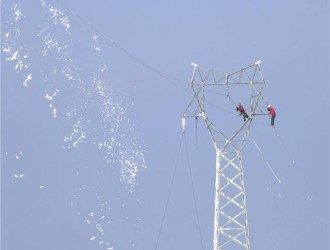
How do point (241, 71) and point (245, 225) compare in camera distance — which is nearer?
point (245, 225)

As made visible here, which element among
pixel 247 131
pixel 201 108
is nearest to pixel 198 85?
pixel 201 108

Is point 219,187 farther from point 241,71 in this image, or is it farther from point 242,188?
point 241,71

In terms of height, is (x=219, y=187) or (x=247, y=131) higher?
(x=247, y=131)

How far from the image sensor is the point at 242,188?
31.4 m

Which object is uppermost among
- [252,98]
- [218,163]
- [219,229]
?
[252,98]

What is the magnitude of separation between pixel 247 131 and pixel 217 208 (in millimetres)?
4052

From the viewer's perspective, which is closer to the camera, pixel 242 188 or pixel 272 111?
pixel 242 188

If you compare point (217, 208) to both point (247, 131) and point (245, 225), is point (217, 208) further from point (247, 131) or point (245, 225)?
point (247, 131)

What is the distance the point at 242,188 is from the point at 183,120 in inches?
183

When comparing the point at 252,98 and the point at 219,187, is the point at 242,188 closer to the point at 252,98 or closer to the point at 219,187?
the point at 219,187

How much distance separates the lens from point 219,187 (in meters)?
31.1

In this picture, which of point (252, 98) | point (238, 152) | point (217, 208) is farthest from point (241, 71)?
point (217, 208)

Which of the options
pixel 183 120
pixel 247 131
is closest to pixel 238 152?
pixel 247 131

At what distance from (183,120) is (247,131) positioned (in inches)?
132
